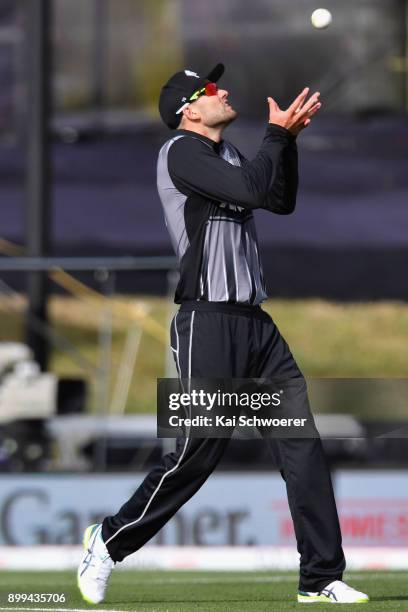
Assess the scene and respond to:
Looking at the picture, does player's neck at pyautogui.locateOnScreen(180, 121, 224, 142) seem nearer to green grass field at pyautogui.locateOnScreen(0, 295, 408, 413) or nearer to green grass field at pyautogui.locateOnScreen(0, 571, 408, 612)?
green grass field at pyautogui.locateOnScreen(0, 571, 408, 612)

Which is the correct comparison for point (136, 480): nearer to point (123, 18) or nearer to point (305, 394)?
point (305, 394)

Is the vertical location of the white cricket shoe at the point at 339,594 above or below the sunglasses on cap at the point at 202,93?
below

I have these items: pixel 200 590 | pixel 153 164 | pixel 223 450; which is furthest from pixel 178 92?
pixel 153 164

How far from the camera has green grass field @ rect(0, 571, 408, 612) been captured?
5.59 metres

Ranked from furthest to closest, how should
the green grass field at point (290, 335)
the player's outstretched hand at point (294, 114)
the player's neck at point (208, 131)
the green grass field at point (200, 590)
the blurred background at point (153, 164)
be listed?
1. the green grass field at point (290, 335)
2. the blurred background at point (153, 164)
3. the player's neck at point (208, 131)
4. the green grass field at point (200, 590)
5. the player's outstretched hand at point (294, 114)

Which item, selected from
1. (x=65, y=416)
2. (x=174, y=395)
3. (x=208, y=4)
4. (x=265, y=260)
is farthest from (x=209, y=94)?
(x=208, y=4)

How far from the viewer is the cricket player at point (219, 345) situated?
18.1 ft

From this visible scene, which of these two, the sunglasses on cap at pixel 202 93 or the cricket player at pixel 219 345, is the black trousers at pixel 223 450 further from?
the sunglasses on cap at pixel 202 93

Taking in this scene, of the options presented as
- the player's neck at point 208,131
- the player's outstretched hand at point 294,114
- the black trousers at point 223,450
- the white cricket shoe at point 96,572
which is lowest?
the white cricket shoe at point 96,572

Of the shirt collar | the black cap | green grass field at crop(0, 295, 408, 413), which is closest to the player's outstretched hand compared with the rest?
the shirt collar

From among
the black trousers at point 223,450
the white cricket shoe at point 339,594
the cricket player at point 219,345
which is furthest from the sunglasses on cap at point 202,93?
the white cricket shoe at point 339,594

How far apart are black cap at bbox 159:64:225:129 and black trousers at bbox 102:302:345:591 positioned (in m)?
0.75

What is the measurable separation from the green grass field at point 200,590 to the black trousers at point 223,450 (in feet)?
0.77

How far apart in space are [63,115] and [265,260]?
2960 mm
